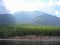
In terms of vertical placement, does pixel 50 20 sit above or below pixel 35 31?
above

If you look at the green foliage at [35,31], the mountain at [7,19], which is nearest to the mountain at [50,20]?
the green foliage at [35,31]

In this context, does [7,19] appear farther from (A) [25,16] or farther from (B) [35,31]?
(B) [35,31]

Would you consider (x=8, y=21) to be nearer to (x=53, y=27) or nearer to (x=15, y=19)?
(x=15, y=19)

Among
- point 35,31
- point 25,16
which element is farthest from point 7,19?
point 35,31

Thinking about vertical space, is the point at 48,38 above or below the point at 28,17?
below

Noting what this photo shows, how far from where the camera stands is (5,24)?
59.8 metres

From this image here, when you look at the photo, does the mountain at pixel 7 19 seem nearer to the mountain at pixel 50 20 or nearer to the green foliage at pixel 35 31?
the green foliage at pixel 35 31

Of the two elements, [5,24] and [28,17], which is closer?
[28,17]

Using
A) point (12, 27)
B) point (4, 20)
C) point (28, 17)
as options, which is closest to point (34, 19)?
point (28, 17)

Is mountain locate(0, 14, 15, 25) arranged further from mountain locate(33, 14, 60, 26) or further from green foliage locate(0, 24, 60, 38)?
mountain locate(33, 14, 60, 26)

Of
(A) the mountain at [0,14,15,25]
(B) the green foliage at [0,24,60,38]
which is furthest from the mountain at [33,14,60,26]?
(A) the mountain at [0,14,15,25]

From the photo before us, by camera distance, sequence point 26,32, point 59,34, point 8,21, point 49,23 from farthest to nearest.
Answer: point 8,21 < point 49,23 < point 26,32 < point 59,34

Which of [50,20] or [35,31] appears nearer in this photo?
[35,31]

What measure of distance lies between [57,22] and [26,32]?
802cm
